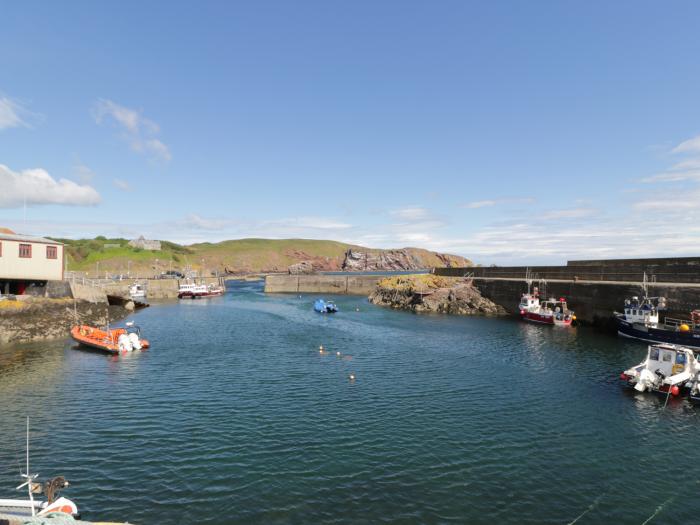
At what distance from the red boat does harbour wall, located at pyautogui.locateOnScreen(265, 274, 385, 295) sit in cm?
6396

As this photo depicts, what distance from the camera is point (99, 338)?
4378 cm

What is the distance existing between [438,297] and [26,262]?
7065cm

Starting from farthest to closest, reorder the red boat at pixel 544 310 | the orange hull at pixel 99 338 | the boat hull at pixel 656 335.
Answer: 1. the red boat at pixel 544 310
2. the orange hull at pixel 99 338
3. the boat hull at pixel 656 335

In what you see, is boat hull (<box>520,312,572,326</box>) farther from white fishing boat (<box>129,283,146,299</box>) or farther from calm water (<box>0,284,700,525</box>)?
white fishing boat (<box>129,283,146,299</box>)

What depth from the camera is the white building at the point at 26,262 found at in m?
51.4

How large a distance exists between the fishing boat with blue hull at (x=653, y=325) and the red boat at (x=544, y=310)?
341 inches

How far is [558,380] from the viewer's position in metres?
33.7

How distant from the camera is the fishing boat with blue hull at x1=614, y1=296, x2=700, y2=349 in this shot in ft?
139

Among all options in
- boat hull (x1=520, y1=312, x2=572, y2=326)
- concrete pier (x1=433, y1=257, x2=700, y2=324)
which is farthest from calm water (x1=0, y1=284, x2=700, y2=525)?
boat hull (x1=520, y1=312, x2=572, y2=326)

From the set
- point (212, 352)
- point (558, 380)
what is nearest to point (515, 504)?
point (558, 380)

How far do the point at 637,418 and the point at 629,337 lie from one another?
100 feet

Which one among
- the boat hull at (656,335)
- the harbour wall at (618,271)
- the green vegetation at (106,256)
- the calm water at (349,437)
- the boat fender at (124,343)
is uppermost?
the green vegetation at (106,256)

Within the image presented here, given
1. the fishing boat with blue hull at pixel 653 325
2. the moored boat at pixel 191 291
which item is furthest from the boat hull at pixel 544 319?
the moored boat at pixel 191 291

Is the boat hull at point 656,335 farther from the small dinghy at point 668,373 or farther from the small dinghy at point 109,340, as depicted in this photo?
the small dinghy at point 109,340
